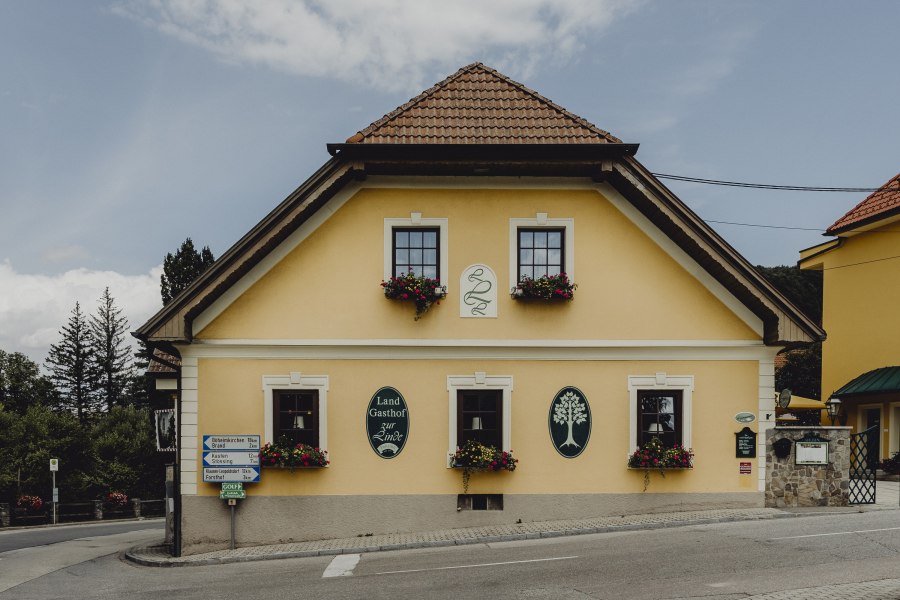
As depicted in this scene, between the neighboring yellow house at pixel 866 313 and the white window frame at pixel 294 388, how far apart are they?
1795cm

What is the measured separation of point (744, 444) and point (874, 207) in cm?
1463

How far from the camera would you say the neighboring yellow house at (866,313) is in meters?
25.2

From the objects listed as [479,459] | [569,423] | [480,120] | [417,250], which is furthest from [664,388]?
[480,120]

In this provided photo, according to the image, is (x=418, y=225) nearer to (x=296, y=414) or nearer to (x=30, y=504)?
(x=296, y=414)

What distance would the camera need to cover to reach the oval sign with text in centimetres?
1530

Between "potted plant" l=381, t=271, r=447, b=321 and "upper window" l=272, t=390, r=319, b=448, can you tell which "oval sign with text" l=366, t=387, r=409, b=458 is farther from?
"potted plant" l=381, t=271, r=447, b=321

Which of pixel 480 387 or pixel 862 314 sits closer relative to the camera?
pixel 480 387

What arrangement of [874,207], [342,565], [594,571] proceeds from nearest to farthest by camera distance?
[594,571]
[342,565]
[874,207]

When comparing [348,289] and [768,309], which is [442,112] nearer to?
[348,289]

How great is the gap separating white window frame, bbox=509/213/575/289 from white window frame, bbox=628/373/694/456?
244 cm

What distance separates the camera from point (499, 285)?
15.7 meters

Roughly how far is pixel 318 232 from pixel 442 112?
3.44 meters

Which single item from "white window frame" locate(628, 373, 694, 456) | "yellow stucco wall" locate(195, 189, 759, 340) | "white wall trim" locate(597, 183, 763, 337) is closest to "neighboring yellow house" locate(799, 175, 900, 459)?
"white wall trim" locate(597, 183, 763, 337)

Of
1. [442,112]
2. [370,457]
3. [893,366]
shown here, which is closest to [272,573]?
[370,457]
